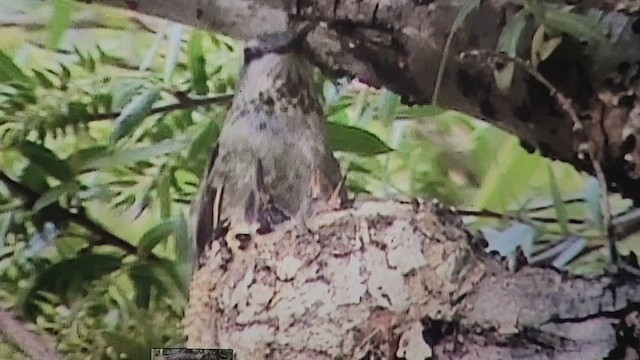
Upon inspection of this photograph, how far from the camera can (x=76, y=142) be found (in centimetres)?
110

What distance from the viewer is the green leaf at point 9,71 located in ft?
3.57

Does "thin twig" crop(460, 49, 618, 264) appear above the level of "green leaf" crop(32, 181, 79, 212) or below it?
above

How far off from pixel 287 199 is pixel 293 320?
145mm

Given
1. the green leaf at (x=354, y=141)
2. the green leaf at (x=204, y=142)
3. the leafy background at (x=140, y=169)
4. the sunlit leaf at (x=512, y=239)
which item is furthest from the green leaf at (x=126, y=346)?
the sunlit leaf at (x=512, y=239)

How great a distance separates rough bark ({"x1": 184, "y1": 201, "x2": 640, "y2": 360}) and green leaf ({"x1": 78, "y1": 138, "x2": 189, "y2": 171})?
0.13 metres

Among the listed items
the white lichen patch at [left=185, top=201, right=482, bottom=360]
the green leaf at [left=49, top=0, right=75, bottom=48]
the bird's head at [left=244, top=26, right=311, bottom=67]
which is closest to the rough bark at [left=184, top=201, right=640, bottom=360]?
the white lichen patch at [left=185, top=201, right=482, bottom=360]

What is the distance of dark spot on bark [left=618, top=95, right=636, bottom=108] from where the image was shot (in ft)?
3.73

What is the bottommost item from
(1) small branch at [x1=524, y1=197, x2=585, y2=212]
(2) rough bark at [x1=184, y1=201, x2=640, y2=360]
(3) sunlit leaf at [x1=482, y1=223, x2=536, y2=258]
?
(2) rough bark at [x1=184, y1=201, x2=640, y2=360]

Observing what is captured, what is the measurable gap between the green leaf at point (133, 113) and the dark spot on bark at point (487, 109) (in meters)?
0.40

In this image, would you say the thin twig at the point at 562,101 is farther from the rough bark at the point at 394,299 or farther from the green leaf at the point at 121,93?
the green leaf at the point at 121,93

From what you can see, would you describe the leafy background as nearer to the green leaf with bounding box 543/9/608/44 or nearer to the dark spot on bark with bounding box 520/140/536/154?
the dark spot on bark with bounding box 520/140/536/154

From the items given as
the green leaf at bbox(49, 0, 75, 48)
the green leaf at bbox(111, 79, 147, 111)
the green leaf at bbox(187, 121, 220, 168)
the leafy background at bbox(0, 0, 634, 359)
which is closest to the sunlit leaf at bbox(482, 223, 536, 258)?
the leafy background at bbox(0, 0, 634, 359)

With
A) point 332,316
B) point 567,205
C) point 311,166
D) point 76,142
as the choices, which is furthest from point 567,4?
point 76,142

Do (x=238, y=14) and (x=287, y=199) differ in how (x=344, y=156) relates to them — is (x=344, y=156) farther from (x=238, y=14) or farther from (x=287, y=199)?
(x=238, y=14)
